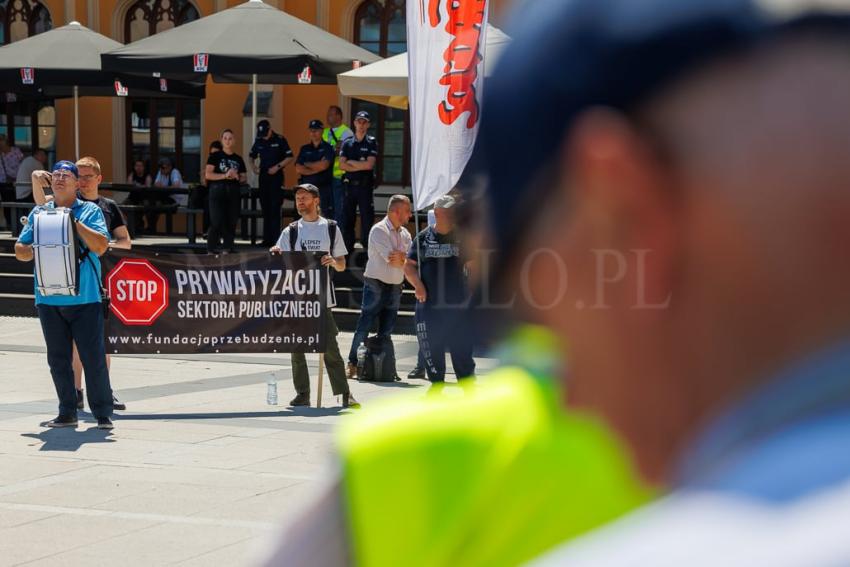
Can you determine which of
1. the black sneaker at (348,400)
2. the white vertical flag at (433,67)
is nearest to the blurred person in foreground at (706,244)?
the white vertical flag at (433,67)

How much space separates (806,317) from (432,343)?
1.03ft

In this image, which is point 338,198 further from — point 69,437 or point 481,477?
point 481,477

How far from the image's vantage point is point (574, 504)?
617 millimetres

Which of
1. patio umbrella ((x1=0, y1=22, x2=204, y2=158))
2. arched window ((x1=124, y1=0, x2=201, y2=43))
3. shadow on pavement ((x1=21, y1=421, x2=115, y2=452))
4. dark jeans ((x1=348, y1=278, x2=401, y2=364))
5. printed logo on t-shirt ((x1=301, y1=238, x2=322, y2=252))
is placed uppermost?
arched window ((x1=124, y1=0, x2=201, y2=43))

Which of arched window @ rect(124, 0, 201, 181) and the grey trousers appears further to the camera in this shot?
arched window @ rect(124, 0, 201, 181)

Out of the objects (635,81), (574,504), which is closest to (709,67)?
(635,81)

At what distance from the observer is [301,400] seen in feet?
33.6

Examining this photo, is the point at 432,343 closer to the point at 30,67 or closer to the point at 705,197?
the point at 705,197

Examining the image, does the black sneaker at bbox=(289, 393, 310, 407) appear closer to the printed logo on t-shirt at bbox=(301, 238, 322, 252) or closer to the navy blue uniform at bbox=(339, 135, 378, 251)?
the printed logo on t-shirt at bbox=(301, 238, 322, 252)

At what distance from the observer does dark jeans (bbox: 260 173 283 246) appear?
57.9 ft

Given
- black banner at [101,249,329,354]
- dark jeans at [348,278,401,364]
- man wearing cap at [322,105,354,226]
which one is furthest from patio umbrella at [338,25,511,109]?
black banner at [101,249,329,354]

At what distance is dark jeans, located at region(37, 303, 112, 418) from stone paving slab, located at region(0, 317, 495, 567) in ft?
0.66

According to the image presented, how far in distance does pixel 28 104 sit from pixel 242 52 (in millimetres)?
9389

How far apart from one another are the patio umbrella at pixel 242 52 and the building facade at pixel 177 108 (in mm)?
4988
